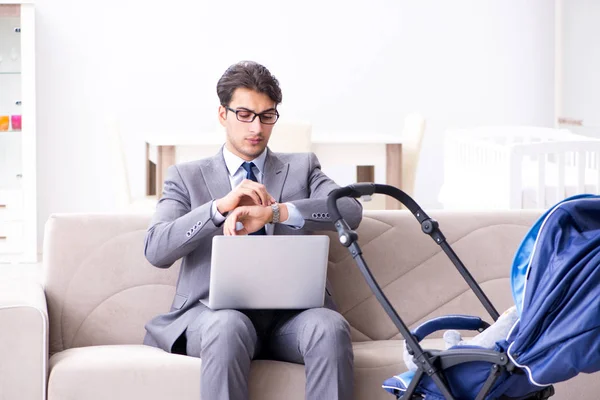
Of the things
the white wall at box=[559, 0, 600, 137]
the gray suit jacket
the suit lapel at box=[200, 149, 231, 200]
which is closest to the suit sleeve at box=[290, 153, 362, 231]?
the gray suit jacket

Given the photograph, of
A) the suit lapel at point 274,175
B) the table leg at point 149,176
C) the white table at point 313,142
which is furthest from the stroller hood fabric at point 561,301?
the table leg at point 149,176

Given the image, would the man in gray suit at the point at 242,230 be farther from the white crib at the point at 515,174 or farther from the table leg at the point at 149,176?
the table leg at the point at 149,176

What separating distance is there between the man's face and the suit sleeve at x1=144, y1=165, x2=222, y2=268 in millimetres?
241

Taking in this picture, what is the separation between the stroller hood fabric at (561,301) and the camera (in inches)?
72.7

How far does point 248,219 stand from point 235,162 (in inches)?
12.2

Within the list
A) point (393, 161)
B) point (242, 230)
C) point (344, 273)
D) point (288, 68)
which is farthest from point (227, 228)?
point (288, 68)

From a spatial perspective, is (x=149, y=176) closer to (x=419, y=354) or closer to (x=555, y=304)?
(x=419, y=354)

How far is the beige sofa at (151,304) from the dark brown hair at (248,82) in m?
0.43

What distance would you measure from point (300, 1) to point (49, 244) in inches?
179

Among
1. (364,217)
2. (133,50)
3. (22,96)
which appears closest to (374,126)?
(133,50)

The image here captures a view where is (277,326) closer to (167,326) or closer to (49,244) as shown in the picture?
(167,326)

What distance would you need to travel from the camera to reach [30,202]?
250 inches

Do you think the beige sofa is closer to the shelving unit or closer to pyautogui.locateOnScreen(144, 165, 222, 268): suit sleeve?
pyautogui.locateOnScreen(144, 165, 222, 268): suit sleeve

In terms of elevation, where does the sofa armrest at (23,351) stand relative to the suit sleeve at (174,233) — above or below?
below
